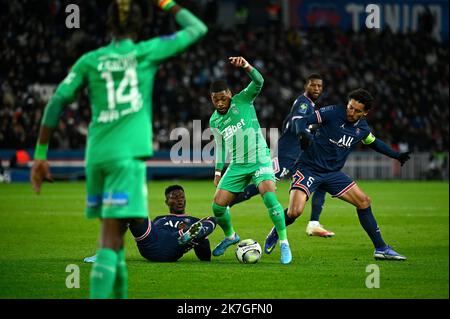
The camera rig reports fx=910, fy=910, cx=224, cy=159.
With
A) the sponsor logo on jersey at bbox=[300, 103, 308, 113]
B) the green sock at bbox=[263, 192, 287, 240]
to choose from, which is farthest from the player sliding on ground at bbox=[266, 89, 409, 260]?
the green sock at bbox=[263, 192, 287, 240]

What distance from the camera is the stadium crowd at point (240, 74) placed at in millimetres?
30703

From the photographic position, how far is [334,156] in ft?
38.7

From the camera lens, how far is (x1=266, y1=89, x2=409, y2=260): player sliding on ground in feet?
37.3

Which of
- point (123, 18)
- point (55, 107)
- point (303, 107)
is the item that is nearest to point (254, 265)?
point (303, 107)

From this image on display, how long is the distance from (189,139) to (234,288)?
71.7 feet

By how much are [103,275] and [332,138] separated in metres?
5.80

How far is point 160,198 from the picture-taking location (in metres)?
22.5

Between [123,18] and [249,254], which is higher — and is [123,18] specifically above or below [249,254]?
above

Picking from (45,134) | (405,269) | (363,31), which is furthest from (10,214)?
(363,31)

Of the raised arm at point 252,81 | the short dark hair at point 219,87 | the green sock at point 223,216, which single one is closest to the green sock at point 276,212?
the green sock at point 223,216

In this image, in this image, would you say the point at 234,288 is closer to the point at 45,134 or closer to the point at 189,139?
the point at 45,134

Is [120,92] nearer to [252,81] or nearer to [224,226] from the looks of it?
[252,81]

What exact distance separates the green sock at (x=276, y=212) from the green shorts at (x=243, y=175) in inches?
9.2

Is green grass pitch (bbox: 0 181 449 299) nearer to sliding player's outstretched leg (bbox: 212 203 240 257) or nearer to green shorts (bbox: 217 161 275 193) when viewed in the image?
sliding player's outstretched leg (bbox: 212 203 240 257)
